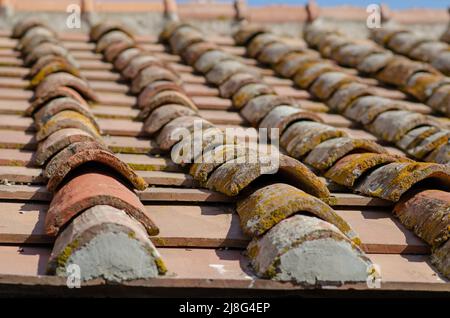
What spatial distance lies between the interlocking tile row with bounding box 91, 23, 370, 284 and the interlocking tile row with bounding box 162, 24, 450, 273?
0.02 m

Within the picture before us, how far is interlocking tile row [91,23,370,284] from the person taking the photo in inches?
97.0

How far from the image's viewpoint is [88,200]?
2570 millimetres

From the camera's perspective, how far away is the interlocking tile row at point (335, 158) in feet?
10.3

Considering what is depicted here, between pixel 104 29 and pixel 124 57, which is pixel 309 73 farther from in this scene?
pixel 104 29

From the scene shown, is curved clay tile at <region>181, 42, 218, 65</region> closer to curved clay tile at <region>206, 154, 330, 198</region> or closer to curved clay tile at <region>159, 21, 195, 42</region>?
curved clay tile at <region>159, 21, 195, 42</region>

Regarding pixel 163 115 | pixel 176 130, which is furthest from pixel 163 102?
pixel 176 130

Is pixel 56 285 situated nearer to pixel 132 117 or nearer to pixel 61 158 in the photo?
pixel 61 158

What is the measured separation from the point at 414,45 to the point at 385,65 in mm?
813

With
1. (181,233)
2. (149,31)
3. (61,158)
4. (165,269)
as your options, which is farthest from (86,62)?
(165,269)

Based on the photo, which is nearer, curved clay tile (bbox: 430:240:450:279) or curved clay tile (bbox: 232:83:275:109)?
curved clay tile (bbox: 430:240:450:279)

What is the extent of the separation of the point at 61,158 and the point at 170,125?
1.06 metres

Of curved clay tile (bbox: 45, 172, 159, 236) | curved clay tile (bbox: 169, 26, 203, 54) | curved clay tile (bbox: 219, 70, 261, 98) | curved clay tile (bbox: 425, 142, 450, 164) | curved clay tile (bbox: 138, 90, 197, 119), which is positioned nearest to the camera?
curved clay tile (bbox: 45, 172, 159, 236)

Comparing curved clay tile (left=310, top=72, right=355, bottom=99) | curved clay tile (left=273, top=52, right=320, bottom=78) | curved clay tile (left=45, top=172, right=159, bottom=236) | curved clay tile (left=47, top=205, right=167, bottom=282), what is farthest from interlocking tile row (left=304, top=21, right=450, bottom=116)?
curved clay tile (left=47, top=205, right=167, bottom=282)

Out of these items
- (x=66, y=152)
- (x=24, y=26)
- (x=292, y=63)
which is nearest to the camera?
(x=66, y=152)
